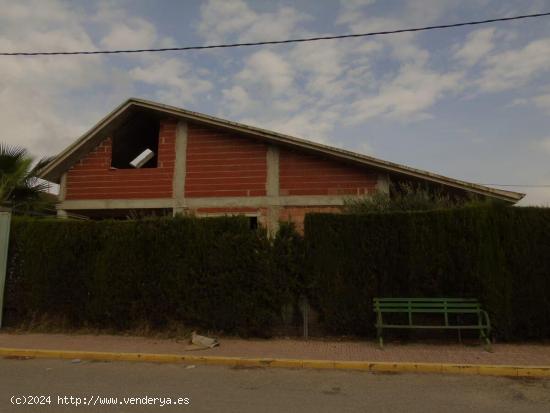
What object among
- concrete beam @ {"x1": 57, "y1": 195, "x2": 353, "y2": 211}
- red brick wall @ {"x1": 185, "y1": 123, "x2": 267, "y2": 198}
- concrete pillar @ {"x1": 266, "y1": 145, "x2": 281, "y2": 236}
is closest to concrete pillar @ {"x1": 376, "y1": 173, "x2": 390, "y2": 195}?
concrete beam @ {"x1": 57, "y1": 195, "x2": 353, "y2": 211}

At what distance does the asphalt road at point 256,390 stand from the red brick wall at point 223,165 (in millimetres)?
6719

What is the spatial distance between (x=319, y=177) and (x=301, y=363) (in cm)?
655

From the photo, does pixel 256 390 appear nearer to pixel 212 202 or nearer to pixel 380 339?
pixel 380 339

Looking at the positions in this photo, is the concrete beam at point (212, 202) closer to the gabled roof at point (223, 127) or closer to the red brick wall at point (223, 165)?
the red brick wall at point (223, 165)

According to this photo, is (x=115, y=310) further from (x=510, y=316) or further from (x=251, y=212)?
(x=510, y=316)

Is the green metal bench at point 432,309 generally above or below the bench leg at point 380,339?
above

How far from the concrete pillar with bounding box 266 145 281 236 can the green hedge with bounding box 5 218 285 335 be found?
3649 mm

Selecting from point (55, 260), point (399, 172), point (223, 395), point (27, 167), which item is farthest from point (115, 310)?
point (399, 172)

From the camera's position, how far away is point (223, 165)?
1319 centimetres

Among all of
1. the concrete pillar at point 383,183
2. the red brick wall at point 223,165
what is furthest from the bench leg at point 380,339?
the red brick wall at point 223,165

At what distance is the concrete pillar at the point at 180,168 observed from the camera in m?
13.2

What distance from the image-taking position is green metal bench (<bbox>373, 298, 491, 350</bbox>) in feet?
25.8

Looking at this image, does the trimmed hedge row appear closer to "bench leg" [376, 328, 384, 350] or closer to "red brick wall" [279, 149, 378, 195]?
"bench leg" [376, 328, 384, 350]

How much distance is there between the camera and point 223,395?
17.7ft
